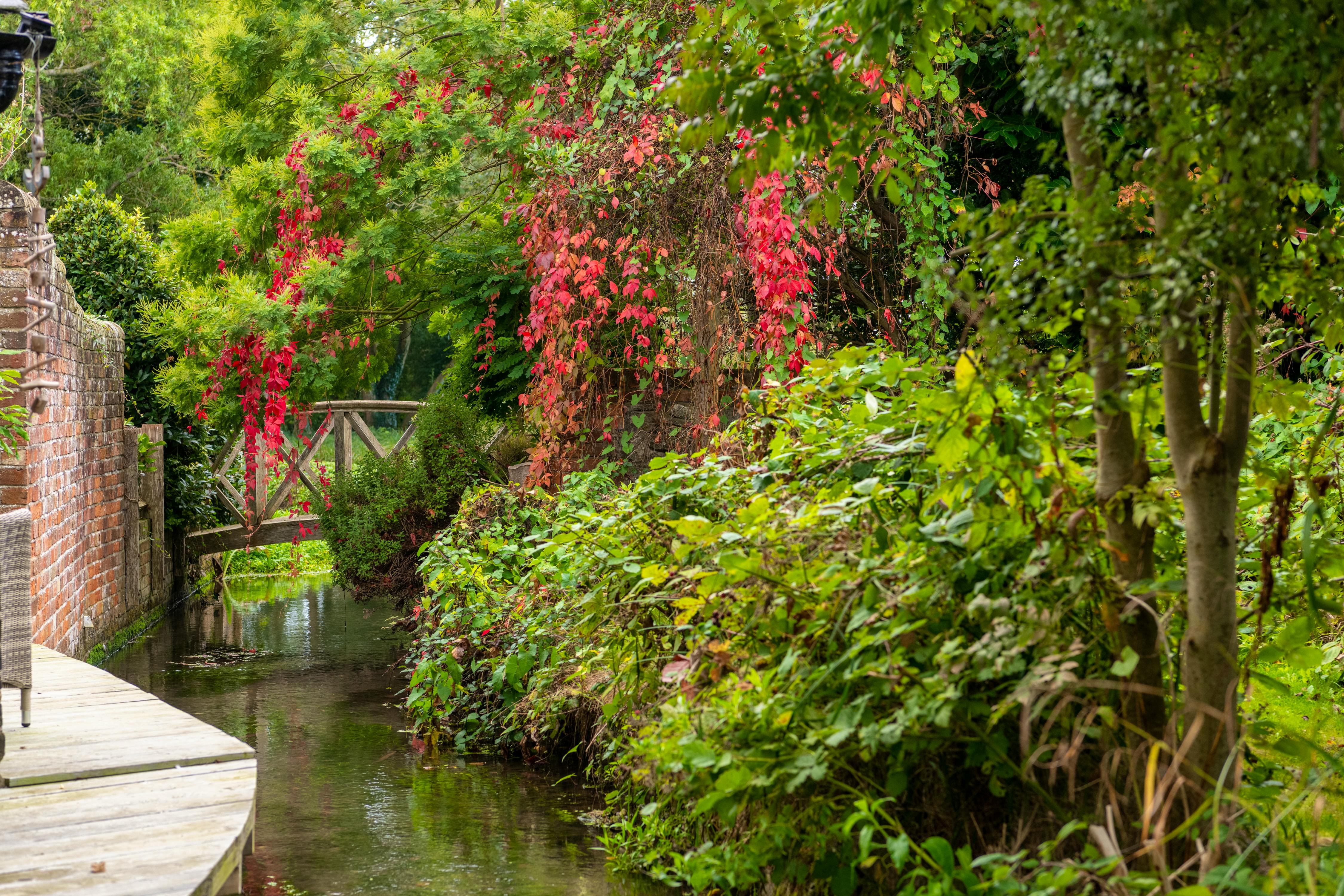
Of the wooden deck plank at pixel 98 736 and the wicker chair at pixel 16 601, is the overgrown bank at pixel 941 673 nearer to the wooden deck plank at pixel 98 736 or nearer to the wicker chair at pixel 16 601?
the wooden deck plank at pixel 98 736

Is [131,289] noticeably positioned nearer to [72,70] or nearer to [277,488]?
[277,488]

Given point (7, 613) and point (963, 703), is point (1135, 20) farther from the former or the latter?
point (7, 613)

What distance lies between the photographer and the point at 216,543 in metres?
11.6

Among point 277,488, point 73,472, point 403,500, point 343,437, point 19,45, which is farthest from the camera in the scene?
point 277,488

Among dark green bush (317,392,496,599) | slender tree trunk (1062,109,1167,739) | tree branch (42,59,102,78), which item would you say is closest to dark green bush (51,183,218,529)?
dark green bush (317,392,496,599)

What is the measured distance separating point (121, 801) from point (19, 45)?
2.38 m

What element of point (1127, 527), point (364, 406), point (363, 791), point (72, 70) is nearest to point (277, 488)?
point (364, 406)

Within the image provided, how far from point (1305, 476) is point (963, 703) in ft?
3.09

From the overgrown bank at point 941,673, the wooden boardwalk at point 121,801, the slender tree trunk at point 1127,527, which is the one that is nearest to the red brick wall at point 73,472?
the wooden boardwalk at point 121,801

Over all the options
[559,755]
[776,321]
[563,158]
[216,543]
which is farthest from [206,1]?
[559,755]

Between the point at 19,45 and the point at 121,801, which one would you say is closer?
the point at 121,801

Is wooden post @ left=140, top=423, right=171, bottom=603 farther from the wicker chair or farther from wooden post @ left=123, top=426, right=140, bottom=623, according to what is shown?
the wicker chair

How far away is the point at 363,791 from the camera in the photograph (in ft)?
15.9

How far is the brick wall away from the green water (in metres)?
0.61
